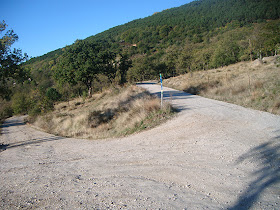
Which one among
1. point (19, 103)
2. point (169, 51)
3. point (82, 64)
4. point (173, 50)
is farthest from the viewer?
point (169, 51)

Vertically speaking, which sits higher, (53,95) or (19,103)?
(53,95)

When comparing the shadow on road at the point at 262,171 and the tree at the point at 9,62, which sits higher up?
the tree at the point at 9,62

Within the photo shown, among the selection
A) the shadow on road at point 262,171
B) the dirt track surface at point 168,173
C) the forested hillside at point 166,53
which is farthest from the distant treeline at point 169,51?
the shadow on road at point 262,171

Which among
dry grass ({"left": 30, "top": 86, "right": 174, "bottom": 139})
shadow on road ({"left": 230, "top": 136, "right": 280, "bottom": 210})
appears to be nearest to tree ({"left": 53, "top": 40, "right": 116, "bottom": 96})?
dry grass ({"left": 30, "top": 86, "right": 174, "bottom": 139})

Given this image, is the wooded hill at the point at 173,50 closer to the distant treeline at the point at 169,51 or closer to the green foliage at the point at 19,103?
the distant treeline at the point at 169,51

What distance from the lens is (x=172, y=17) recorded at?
160625 millimetres

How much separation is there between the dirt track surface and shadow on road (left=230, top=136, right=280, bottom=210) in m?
0.01

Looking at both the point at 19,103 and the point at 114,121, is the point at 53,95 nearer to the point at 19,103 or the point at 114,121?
the point at 19,103

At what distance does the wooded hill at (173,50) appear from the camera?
1176 inches

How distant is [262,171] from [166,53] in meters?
79.7

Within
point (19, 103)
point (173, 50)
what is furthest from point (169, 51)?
point (19, 103)

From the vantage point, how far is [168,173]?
4.35m

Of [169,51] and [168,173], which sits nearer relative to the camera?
[168,173]

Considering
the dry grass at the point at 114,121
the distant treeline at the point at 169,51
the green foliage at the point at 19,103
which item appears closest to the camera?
the dry grass at the point at 114,121
